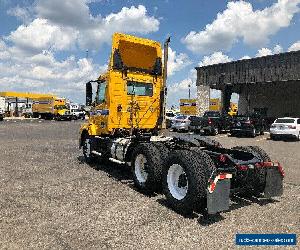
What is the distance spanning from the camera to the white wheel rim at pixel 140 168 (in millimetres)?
7939

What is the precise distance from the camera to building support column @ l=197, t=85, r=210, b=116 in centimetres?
3447

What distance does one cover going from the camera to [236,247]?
184 inches

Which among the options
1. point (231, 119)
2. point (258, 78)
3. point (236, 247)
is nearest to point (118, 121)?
point (236, 247)

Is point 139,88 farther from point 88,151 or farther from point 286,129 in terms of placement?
point 286,129

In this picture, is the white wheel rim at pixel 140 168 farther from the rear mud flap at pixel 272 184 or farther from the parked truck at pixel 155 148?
the rear mud flap at pixel 272 184

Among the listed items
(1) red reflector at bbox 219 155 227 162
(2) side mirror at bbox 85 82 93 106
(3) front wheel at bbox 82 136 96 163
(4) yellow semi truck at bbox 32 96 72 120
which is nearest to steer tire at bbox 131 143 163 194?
(1) red reflector at bbox 219 155 227 162

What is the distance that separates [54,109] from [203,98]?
2750cm

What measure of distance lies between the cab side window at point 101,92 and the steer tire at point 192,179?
471 centimetres

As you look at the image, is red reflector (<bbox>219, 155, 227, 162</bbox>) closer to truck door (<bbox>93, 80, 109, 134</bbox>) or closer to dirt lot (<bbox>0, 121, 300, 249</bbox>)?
dirt lot (<bbox>0, 121, 300, 249</bbox>)

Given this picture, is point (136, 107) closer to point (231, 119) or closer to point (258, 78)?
point (231, 119)

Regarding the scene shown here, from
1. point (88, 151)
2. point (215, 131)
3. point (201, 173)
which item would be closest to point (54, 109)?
point (215, 131)

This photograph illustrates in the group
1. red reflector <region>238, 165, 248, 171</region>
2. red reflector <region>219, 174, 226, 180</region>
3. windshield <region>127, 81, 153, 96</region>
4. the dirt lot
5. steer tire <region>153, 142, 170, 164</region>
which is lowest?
the dirt lot

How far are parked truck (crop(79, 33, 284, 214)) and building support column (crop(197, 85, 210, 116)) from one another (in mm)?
24088

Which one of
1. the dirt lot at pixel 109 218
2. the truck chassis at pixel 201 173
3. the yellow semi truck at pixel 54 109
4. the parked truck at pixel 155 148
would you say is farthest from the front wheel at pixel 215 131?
the yellow semi truck at pixel 54 109
